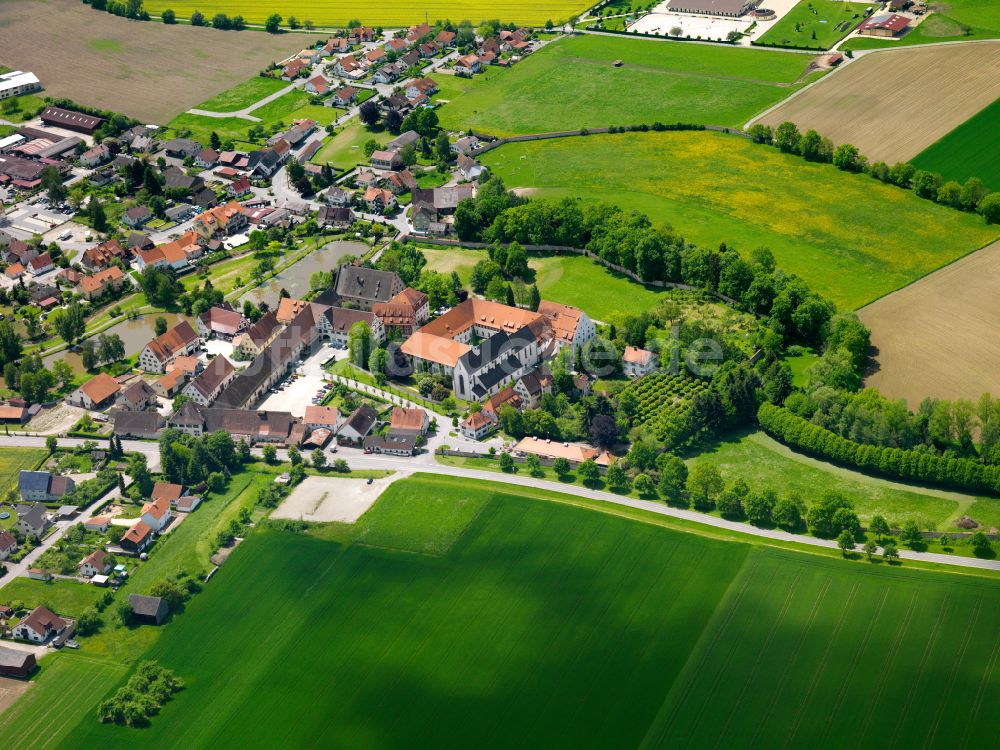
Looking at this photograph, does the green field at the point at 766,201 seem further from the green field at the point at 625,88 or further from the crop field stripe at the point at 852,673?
the crop field stripe at the point at 852,673

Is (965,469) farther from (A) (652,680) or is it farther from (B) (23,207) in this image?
(B) (23,207)

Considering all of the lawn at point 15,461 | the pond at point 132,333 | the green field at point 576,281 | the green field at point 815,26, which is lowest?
the lawn at point 15,461

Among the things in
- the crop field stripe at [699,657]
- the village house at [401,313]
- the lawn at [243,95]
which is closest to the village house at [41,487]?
the village house at [401,313]

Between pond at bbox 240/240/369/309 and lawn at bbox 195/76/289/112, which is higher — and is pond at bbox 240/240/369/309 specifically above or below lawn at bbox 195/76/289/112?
below

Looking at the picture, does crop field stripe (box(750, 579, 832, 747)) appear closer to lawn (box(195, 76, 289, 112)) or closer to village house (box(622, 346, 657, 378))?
village house (box(622, 346, 657, 378))

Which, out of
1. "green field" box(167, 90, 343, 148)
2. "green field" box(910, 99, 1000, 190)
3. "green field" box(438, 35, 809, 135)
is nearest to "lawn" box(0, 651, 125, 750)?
"green field" box(167, 90, 343, 148)
